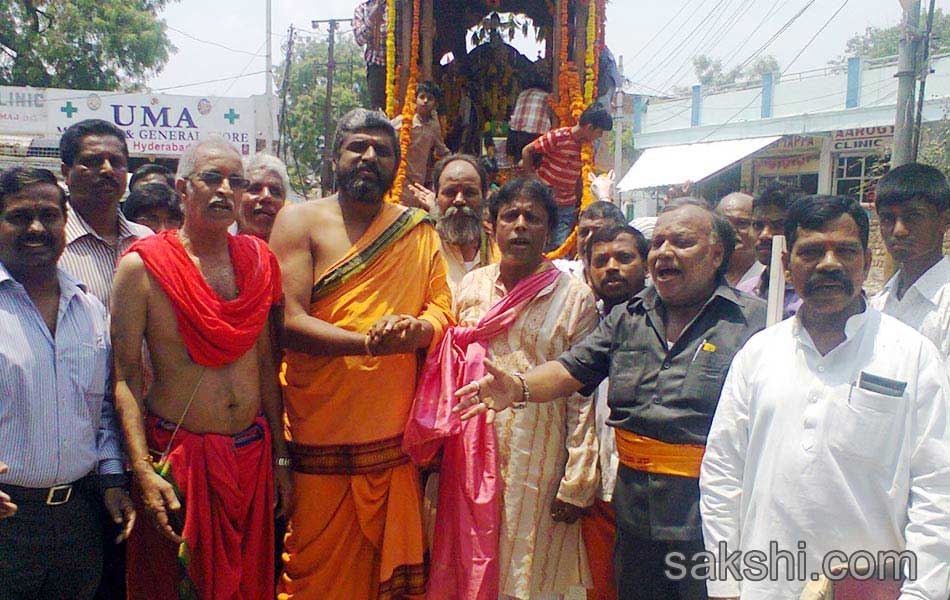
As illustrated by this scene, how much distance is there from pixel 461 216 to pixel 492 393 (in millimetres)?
1198

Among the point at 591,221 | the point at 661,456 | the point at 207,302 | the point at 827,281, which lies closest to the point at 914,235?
the point at 827,281

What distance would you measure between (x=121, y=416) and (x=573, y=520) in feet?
5.38

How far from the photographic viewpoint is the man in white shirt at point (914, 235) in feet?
8.09

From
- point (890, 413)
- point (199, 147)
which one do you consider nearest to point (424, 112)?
point (199, 147)

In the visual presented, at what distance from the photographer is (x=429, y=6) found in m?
6.35

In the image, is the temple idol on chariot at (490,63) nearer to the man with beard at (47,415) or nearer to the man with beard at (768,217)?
the man with beard at (768,217)

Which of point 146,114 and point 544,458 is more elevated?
point 146,114

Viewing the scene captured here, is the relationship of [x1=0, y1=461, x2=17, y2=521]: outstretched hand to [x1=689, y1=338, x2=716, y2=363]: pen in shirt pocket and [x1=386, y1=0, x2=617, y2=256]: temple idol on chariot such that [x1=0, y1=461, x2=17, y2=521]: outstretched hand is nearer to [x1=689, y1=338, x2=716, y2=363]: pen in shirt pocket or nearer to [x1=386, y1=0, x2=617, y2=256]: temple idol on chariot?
[x1=689, y1=338, x2=716, y2=363]: pen in shirt pocket

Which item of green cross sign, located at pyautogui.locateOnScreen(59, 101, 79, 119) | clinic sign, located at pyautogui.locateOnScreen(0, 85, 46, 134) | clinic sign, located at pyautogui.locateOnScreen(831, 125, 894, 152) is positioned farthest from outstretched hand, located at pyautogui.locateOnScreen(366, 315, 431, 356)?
clinic sign, located at pyautogui.locateOnScreen(0, 85, 46, 134)

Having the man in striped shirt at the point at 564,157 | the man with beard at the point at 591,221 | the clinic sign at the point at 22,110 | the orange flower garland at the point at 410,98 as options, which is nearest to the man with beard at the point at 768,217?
the man with beard at the point at 591,221

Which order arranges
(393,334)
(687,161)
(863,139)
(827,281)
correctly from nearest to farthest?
1. (827,281)
2. (393,334)
3. (863,139)
4. (687,161)

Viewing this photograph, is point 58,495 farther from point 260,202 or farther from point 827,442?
point 827,442

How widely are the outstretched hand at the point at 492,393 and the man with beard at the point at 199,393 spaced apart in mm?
766

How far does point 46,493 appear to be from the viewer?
87.7 inches
